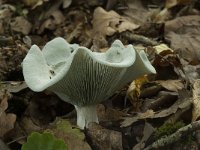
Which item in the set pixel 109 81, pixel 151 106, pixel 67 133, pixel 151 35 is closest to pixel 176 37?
pixel 151 35

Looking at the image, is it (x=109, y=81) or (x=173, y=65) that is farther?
(x=173, y=65)

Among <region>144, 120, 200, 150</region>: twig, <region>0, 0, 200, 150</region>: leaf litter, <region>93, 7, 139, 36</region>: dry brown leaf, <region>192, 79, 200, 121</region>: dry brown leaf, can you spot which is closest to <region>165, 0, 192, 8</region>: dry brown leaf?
<region>0, 0, 200, 150</region>: leaf litter

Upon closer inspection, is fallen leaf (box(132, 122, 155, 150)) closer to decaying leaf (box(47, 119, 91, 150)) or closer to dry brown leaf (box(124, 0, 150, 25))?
decaying leaf (box(47, 119, 91, 150))

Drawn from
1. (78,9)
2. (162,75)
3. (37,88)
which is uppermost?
(37,88)

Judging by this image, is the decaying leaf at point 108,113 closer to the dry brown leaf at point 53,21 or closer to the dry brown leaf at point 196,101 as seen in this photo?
the dry brown leaf at point 196,101

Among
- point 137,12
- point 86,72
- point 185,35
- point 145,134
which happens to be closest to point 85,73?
point 86,72

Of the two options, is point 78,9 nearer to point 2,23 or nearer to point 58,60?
point 2,23
